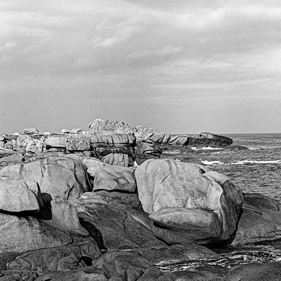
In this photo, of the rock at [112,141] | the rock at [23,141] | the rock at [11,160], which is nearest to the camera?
the rock at [11,160]

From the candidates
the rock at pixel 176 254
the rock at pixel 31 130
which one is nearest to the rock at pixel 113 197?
the rock at pixel 176 254

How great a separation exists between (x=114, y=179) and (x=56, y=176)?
2.65m

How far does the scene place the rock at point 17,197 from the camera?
54.3ft

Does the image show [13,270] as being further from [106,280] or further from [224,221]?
[224,221]

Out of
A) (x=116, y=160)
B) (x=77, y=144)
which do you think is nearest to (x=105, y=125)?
(x=77, y=144)

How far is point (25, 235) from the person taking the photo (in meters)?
16.5

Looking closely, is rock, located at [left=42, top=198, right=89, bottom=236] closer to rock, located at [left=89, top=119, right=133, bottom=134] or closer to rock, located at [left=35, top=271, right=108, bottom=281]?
rock, located at [left=35, top=271, right=108, bottom=281]

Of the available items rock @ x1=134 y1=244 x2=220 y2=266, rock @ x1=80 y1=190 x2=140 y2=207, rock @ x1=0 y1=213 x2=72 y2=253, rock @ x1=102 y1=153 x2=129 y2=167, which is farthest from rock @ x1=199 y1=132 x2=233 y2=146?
rock @ x1=0 y1=213 x2=72 y2=253

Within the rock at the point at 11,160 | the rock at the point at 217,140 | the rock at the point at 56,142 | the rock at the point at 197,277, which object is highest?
the rock at the point at 197,277

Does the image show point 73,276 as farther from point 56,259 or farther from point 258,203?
point 258,203

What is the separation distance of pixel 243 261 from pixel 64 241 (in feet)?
20.7

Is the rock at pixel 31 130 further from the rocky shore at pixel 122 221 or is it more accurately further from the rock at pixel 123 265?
the rock at pixel 123 265

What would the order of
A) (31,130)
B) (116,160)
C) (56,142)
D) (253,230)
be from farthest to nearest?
(31,130) < (56,142) < (116,160) < (253,230)

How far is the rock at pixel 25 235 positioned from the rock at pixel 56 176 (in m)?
4.75
